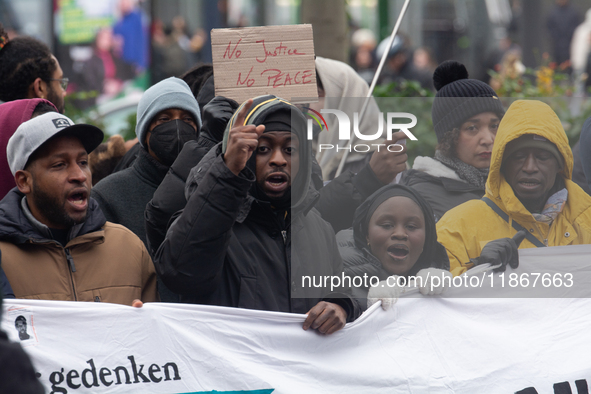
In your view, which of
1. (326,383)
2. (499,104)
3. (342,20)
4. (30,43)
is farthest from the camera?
(342,20)

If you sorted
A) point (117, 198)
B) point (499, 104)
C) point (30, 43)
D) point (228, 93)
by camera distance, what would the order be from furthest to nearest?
point (30, 43)
point (117, 198)
point (228, 93)
point (499, 104)

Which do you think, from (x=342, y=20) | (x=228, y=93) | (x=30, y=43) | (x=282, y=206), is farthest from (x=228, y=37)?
(x=342, y=20)

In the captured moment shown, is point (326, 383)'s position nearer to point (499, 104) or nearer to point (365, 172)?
point (365, 172)

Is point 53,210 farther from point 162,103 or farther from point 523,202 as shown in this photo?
point 523,202

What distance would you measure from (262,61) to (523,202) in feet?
4.09

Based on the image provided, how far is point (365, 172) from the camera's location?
3029 millimetres

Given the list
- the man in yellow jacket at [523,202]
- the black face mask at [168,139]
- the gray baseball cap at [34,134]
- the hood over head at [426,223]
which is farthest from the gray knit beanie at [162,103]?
the man in yellow jacket at [523,202]

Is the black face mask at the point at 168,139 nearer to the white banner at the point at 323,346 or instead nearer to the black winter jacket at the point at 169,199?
the black winter jacket at the point at 169,199

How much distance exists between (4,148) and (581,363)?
8.47ft

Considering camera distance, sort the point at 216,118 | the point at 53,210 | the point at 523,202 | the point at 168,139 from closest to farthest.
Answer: the point at 53,210
the point at 523,202
the point at 216,118
the point at 168,139

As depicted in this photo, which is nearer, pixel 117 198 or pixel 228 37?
pixel 228 37

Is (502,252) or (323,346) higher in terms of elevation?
(502,252)

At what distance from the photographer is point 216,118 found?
3.21 meters

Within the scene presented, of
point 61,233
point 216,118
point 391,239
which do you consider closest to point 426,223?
point 391,239
